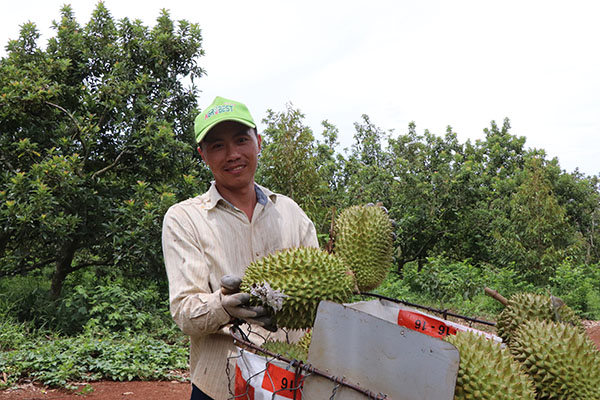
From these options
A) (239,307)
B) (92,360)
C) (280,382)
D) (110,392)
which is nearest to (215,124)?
(239,307)

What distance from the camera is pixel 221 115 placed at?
1869 millimetres

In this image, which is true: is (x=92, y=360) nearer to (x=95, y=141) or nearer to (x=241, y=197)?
(x=95, y=141)

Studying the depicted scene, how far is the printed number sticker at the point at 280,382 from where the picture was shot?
135 cm

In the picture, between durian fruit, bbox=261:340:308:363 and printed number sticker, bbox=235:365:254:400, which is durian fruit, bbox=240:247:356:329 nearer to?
durian fruit, bbox=261:340:308:363

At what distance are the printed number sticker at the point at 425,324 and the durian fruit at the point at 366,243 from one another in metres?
0.19

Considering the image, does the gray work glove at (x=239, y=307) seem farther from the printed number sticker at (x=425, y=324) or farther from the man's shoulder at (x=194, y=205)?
the printed number sticker at (x=425, y=324)

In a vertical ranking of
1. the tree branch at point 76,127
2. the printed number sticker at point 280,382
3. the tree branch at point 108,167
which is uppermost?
the tree branch at point 76,127

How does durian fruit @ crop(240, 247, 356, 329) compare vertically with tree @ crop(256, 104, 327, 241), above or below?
below

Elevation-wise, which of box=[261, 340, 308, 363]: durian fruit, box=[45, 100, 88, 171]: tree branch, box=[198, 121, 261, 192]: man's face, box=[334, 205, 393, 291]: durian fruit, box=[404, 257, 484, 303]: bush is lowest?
box=[404, 257, 484, 303]: bush

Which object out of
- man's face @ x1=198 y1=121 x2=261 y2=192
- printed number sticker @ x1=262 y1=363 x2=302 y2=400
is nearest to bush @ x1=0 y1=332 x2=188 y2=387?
man's face @ x1=198 y1=121 x2=261 y2=192

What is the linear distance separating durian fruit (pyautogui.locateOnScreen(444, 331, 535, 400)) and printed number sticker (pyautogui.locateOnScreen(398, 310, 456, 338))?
52 centimetres

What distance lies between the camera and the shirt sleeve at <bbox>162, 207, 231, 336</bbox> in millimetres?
1624

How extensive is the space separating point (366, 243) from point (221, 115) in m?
0.86

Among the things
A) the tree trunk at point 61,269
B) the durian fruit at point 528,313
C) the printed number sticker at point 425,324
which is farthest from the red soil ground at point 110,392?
the durian fruit at point 528,313
